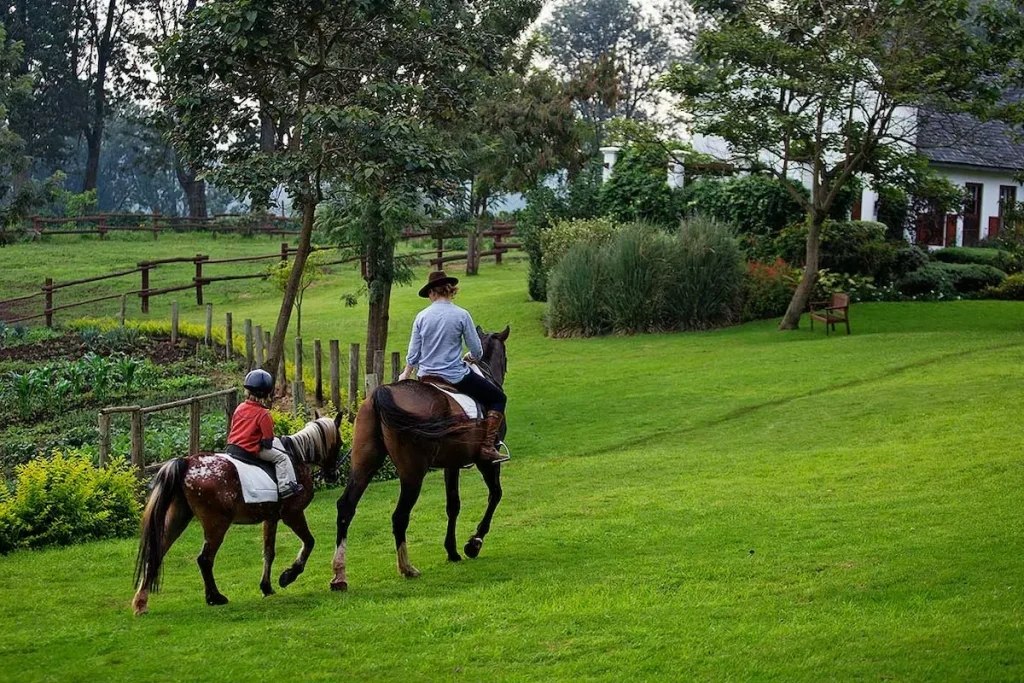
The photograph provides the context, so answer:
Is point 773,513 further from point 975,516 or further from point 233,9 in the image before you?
point 233,9

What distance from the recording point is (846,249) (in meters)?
30.4

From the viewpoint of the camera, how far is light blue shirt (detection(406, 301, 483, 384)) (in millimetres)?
9719

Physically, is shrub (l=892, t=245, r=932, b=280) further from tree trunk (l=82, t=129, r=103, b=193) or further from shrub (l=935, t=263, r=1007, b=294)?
tree trunk (l=82, t=129, r=103, b=193)

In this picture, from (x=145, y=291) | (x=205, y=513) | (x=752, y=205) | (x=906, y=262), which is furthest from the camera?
(x=145, y=291)

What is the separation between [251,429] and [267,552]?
970 millimetres

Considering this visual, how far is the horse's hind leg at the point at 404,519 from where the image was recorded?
A: 9.38 metres

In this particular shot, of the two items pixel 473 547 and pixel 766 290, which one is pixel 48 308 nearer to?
pixel 766 290

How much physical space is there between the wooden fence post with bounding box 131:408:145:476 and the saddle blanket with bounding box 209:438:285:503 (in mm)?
3966

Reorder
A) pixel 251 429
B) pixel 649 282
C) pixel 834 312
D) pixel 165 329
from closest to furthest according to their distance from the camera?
pixel 251 429, pixel 834 312, pixel 649 282, pixel 165 329

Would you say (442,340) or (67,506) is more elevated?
(442,340)

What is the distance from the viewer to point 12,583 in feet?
32.1

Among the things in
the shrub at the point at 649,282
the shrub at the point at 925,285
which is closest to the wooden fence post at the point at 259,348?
the shrub at the point at 649,282

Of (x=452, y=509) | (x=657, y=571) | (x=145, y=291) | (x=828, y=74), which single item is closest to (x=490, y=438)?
(x=452, y=509)

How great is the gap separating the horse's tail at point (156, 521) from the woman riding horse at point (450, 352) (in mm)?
2026
